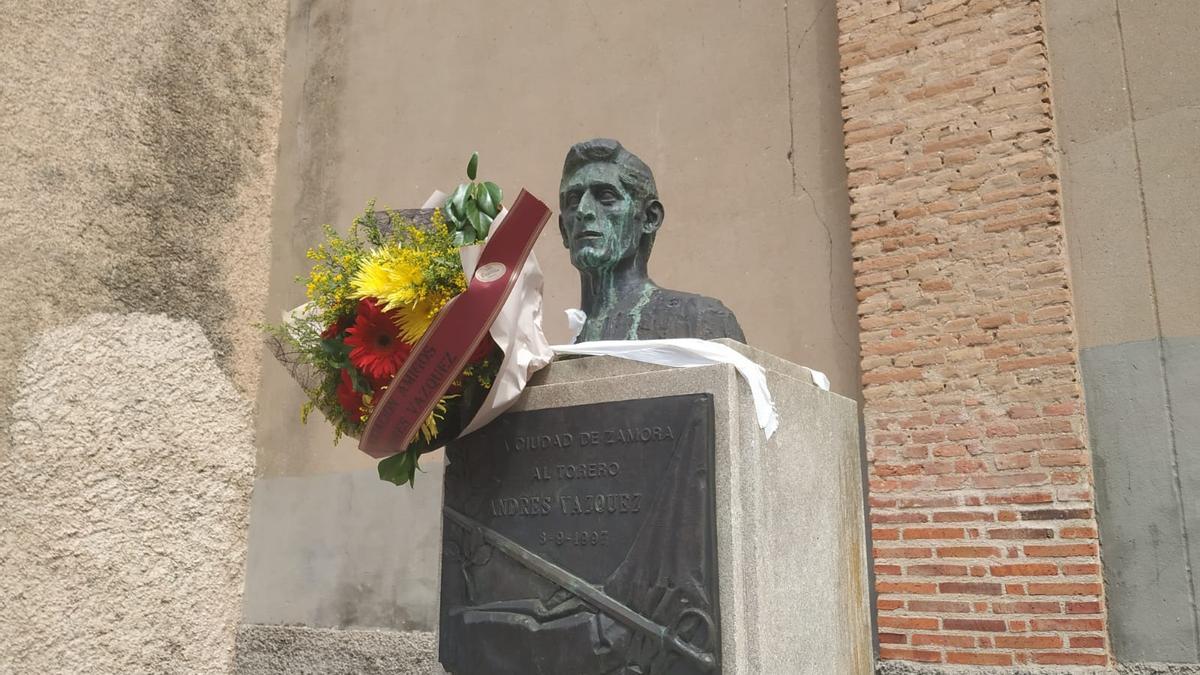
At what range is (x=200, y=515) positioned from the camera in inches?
211

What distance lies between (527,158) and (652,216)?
8.54 ft

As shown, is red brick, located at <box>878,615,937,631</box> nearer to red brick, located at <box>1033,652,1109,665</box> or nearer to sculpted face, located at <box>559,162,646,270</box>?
red brick, located at <box>1033,652,1109,665</box>

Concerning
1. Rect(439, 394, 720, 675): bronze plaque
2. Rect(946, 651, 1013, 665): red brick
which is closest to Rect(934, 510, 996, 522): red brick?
Rect(946, 651, 1013, 665): red brick

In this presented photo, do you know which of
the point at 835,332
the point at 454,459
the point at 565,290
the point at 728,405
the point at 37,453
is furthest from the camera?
the point at 565,290

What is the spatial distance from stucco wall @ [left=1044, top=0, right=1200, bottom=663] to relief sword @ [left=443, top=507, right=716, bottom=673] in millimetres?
2083

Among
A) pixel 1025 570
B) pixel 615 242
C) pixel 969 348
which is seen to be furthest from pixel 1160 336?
pixel 615 242

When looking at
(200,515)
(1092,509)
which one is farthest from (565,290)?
(1092,509)

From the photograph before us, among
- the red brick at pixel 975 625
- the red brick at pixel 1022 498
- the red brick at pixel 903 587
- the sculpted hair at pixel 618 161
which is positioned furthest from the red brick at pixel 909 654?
the sculpted hair at pixel 618 161

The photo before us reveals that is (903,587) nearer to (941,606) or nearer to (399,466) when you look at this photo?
(941,606)

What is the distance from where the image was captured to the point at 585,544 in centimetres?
241

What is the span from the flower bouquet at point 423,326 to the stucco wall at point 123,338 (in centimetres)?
280

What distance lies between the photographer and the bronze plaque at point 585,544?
7.38 ft

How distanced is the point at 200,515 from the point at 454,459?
3.25m

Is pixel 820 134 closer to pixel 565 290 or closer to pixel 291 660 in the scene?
pixel 565 290
